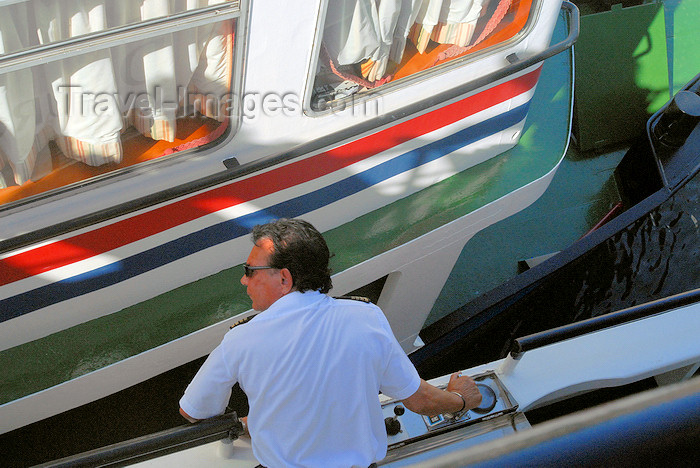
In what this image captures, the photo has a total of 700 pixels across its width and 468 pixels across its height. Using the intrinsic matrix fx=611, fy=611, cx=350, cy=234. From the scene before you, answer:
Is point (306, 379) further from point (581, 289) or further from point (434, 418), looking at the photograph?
point (581, 289)

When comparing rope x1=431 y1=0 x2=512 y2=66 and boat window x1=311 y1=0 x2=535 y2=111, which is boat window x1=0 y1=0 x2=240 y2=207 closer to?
boat window x1=311 y1=0 x2=535 y2=111

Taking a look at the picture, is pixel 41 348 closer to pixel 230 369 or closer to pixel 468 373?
pixel 230 369

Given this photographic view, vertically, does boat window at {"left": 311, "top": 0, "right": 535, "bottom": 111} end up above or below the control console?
above

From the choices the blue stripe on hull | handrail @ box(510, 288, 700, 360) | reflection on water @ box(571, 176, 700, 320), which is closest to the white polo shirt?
handrail @ box(510, 288, 700, 360)

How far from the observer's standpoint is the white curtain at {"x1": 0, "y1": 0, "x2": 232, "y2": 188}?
147 centimetres

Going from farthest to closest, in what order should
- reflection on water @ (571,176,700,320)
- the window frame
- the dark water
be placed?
reflection on water @ (571,176,700,320), the dark water, the window frame

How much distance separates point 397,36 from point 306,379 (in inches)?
52.3

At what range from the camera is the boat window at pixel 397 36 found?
1965mm

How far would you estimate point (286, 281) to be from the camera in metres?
1.52

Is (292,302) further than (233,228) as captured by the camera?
No

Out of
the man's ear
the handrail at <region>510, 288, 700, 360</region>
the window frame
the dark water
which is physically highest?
the window frame

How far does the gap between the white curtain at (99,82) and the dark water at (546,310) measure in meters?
1.25

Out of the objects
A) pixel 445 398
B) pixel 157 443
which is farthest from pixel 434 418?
pixel 157 443

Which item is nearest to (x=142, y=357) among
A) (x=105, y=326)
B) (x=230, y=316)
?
(x=105, y=326)
